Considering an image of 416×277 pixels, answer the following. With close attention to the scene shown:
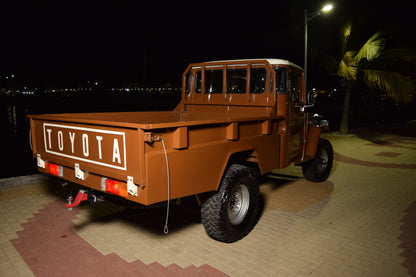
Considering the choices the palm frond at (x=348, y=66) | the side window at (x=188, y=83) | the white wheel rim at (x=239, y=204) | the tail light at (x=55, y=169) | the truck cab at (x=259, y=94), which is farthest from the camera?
the palm frond at (x=348, y=66)

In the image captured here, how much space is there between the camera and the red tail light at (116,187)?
10.7 ft

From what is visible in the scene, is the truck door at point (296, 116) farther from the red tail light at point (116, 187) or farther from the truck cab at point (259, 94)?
the red tail light at point (116, 187)

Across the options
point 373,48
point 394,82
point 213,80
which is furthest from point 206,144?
point 373,48

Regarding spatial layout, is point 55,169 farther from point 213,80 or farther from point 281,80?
point 281,80

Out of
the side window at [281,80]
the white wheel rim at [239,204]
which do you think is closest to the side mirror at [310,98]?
the side window at [281,80]

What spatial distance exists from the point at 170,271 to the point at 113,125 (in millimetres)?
1726

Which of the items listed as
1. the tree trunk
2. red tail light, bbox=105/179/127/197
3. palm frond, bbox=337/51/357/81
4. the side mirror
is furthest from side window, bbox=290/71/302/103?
the tree trunk

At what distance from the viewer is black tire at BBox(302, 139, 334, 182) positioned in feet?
22.6

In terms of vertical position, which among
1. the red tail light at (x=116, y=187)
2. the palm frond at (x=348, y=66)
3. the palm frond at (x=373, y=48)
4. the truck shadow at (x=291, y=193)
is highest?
the palm frond at (x=373, y=48)

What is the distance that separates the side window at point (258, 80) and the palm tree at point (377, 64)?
1056 centimetres

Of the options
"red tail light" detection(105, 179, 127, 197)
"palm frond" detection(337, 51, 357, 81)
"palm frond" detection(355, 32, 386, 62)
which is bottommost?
"red tail light" detection(105, 179, 127, 197)

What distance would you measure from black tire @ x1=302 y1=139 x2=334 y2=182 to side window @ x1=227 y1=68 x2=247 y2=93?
8.37 ft

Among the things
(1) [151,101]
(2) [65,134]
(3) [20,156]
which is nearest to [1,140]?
(3) [20,156]

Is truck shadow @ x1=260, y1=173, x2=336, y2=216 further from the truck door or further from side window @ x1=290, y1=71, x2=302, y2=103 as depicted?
side window @ x1=290, y1=71, x2=302, y2=103
